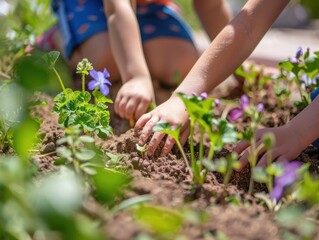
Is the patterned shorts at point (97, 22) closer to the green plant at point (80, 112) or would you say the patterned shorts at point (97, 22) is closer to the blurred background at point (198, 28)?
the blurred background at point (198, 28)

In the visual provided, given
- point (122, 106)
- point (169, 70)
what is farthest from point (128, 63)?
point (169, 70)

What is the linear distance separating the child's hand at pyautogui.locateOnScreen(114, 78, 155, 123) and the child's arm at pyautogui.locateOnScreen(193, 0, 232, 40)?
75 cm

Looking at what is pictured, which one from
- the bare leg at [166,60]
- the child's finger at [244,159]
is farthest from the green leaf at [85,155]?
the bare leg at [166,60]

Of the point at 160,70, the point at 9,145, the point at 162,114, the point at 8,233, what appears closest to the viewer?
the point at 8,233

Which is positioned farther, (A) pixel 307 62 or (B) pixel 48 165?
(A) pixel 307 62

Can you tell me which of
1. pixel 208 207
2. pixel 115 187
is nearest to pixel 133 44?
pixel 208 207

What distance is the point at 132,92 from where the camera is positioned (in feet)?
6.15

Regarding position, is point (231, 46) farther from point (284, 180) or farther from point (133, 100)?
point (284, 180)

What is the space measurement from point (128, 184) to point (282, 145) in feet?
1.67

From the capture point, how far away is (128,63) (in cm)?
199

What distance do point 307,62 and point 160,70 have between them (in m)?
0.87

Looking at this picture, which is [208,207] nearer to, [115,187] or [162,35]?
[115,187]

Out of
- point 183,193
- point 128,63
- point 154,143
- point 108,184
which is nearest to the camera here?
point 108,184

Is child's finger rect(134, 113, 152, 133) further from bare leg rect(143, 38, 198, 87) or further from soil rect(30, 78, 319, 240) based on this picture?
bare leg rect(143, 38, 198, 87)
